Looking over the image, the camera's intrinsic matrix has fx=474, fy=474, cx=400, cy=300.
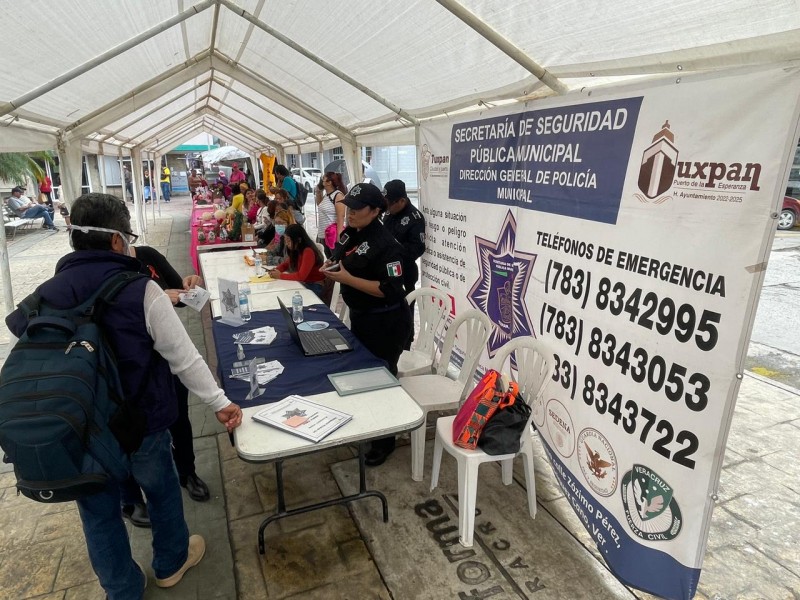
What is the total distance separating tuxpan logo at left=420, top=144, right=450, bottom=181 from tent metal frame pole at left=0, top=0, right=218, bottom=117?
2024 millimetres

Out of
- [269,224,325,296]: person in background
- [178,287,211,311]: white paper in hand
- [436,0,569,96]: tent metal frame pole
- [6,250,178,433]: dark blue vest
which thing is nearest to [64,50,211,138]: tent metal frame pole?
[269,224,325,296]: person in background

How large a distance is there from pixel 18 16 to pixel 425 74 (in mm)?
2260

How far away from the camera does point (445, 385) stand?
310 cm

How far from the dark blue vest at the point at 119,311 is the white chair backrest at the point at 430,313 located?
2095mm

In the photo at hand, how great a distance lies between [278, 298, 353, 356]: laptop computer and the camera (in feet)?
8.70

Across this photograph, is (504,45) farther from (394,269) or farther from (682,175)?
(394,269)

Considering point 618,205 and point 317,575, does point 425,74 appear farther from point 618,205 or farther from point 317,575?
point 317,575

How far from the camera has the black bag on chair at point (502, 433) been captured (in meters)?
2.33

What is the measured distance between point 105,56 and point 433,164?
2661mm

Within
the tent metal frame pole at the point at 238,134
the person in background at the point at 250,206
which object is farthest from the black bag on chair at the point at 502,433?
the tent metal frame pole at the point at 238,134

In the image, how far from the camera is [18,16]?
2.34m

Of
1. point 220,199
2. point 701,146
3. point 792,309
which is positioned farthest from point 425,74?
point 220,199

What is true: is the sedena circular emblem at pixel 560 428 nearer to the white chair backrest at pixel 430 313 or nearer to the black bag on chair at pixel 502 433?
the black bag on chair at pixel 502 433

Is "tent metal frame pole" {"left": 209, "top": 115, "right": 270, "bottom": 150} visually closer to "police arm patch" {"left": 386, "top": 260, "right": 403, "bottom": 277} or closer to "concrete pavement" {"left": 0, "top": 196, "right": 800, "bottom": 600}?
"police arm patch" {"left": 386, "top": 260, "right": 403, "bottom": 277}
